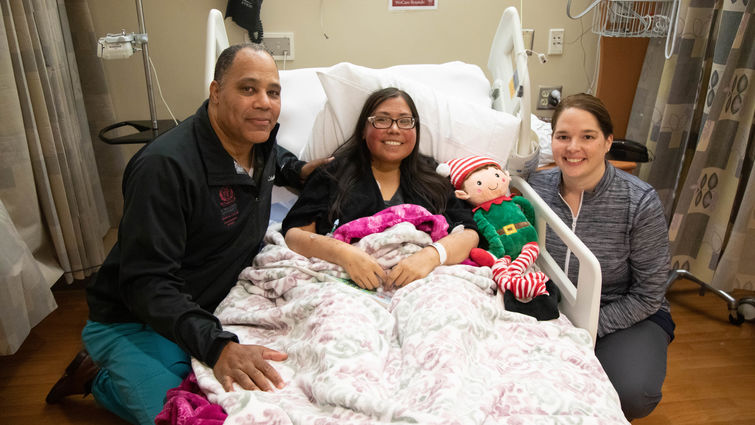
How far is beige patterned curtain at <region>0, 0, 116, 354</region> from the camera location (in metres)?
1.93

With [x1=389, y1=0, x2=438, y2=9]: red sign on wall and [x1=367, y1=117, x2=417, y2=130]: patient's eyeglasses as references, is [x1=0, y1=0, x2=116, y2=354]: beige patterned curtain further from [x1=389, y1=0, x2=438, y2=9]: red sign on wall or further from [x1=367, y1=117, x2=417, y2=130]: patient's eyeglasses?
[x1=389, y1=0, x2=438, y2=9]: red sign on wall

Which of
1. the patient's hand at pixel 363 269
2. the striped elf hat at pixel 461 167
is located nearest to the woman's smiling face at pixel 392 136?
the striped elf hat at pixel 461 167

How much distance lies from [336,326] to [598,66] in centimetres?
244

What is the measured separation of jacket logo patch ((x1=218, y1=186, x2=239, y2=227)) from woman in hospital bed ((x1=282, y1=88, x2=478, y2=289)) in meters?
0.24

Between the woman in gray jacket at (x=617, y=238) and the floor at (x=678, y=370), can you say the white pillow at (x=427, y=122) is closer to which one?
the woman in gray jacket at (x=617, y=238)

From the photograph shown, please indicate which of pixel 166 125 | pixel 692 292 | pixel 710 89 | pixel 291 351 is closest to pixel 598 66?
pixel 710 89

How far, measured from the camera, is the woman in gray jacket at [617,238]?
1650 mm

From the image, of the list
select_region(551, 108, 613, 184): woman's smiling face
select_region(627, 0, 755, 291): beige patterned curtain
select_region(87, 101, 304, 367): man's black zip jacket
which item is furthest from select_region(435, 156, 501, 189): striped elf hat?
select_region(627, 0, 755, 291): beige patterned curtain

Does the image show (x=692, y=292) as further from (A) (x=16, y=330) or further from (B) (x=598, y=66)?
(A) (x=16, y=330)

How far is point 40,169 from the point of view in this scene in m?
2.20

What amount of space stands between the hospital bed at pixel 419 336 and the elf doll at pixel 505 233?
5 centimetres

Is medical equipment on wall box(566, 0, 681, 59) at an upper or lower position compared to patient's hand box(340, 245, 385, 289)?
upper

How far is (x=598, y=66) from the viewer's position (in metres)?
3.02

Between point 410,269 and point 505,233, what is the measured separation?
37 cm
